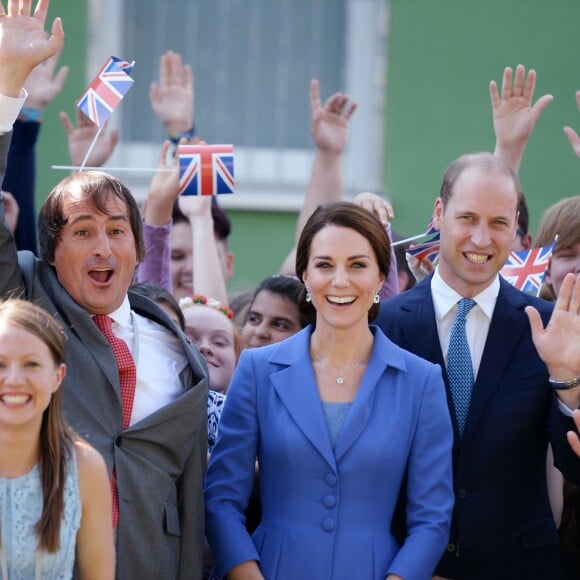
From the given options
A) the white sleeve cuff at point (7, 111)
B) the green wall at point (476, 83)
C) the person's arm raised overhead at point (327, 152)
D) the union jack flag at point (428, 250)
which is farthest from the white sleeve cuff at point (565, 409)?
the green wall at point (476, 83)

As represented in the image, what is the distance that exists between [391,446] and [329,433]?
180 mm

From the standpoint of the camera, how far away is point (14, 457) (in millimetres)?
3135

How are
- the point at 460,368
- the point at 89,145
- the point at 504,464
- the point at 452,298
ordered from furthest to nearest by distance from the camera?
the point at 89,145 → the point at 452,298 → the point at 460,368 → the point at 504,464

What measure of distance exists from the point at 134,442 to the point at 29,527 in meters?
0.52

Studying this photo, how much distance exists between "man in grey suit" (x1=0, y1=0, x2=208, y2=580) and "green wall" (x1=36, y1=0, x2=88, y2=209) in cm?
407

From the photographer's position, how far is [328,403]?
12.1 ft

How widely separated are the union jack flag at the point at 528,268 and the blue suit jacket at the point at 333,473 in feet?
3.40

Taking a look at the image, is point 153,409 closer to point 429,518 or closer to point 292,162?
point 429,518

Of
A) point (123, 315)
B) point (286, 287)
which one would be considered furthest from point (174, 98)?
point (123, 315)

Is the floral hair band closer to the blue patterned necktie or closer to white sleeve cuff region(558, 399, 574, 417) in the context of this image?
the blue patterned necktie

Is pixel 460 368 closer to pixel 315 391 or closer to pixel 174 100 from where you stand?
pixel 315 391

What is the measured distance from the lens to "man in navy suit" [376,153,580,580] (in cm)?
381

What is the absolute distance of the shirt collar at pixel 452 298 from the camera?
4031mm

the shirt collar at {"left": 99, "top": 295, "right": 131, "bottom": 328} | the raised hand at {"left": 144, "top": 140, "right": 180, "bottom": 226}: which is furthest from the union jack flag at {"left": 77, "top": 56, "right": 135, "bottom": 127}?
the shirt collar at {"left": 99, "top": 295, "right": 131, "bottom": 328}
